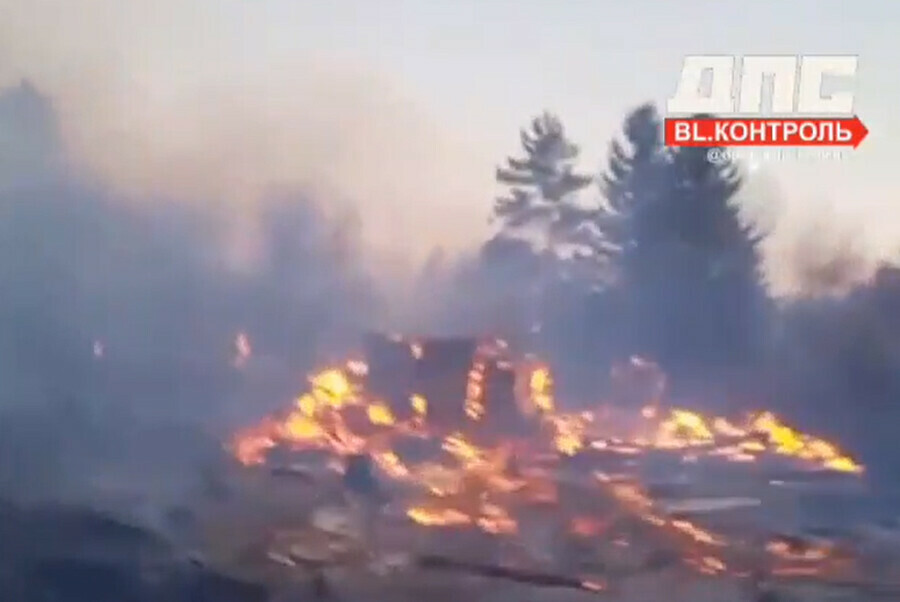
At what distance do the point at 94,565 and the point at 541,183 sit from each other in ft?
2.62

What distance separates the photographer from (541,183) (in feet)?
5.32

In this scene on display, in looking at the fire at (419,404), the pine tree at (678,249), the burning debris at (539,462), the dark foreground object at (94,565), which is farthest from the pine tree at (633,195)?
the dark foreground object at (94,565)

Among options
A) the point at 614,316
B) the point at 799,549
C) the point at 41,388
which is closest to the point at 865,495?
the point at 799,549

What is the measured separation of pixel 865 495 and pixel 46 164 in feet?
3.88

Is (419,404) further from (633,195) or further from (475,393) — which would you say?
(633,195)

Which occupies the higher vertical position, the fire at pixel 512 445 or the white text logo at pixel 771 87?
the white text logo at pixel 771 87

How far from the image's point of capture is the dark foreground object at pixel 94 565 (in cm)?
164

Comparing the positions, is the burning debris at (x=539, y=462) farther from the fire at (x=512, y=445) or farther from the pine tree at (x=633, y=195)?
the pine tree at (x=633, y=195)

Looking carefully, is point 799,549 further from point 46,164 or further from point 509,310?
point 46,164

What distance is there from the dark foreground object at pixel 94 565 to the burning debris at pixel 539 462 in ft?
0.58

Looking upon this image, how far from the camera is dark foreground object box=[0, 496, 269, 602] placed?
1.64 meters

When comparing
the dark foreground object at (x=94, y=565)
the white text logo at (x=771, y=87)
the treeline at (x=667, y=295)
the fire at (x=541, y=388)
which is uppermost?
the white text logo at (x=771, y=87)

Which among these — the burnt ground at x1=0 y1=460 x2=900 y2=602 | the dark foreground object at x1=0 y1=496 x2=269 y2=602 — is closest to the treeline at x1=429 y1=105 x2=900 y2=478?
the burnt ground at x1=0 y1=460 x2=900 y2=602

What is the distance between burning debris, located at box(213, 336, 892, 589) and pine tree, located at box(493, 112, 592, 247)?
0.55ft
